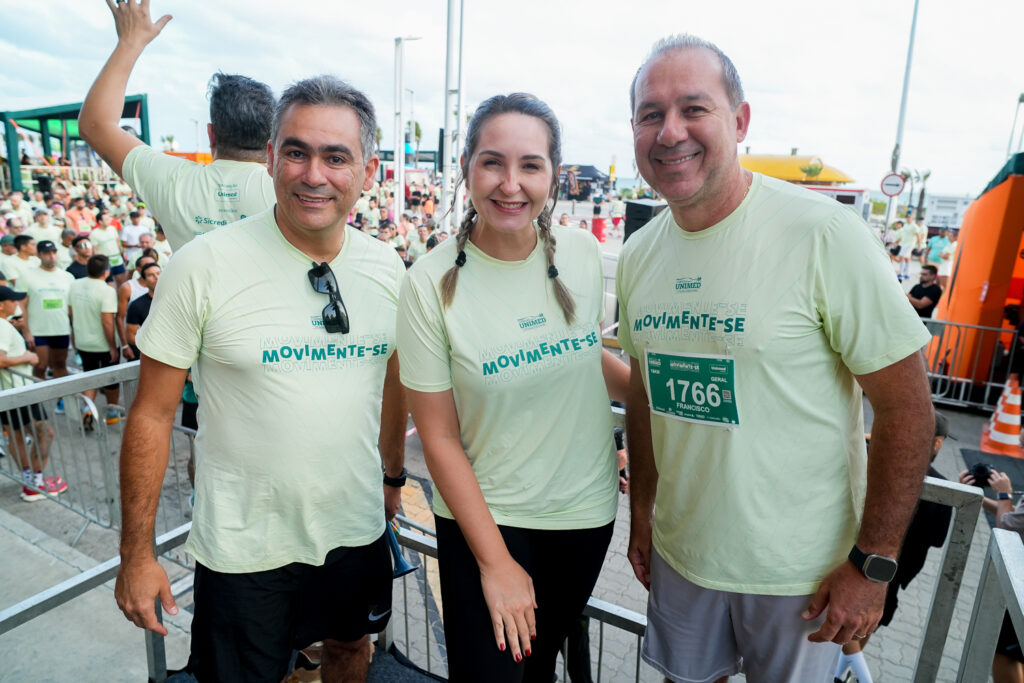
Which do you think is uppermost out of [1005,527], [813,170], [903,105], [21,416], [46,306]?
[903,105]

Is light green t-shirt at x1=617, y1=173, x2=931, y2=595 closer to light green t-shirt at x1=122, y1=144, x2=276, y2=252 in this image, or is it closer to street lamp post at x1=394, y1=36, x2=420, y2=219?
light green t-shirt at x1=122, y1=144, x2=276, y2=252

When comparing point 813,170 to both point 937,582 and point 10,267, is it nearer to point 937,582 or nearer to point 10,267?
point 10,267

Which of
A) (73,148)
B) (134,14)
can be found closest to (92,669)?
(134,14)

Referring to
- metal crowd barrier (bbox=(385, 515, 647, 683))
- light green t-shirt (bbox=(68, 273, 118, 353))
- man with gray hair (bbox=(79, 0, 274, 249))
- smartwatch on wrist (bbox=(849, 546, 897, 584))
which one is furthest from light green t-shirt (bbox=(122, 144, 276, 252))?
light green t-shirt (bbox=(68, 273, 118, 353))

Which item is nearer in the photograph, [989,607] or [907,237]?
[989,607]

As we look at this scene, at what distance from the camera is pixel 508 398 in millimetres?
1858

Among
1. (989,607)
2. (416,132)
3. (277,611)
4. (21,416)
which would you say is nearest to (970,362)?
(989,607)

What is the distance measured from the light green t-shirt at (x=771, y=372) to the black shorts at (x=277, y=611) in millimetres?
1132

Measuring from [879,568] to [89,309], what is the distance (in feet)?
28.1

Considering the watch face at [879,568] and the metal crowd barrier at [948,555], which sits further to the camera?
the metal crowd barrier at [948,555]

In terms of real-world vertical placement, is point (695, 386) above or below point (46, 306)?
above

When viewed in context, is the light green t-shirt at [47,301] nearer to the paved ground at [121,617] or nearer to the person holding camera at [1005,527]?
the paved ground at [121,617]

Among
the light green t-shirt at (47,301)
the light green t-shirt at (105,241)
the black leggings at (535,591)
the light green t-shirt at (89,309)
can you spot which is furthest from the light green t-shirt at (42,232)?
the black leggings at (535,591)

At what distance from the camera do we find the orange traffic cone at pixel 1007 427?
26.5 feet
